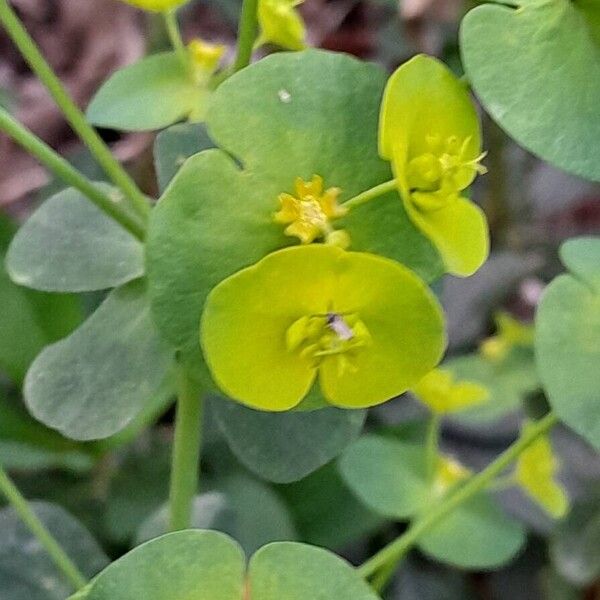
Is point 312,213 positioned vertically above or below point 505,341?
above

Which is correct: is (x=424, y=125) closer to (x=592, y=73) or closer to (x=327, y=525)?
(x=592, y=73)

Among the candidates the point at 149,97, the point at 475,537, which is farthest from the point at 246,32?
the point at 475,537

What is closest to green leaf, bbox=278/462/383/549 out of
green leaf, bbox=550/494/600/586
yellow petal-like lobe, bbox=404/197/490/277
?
green leaf, bbox=550/494/600/586

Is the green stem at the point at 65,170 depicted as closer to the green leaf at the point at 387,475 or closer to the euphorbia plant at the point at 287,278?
the euphorbia plant at the point at 287,278

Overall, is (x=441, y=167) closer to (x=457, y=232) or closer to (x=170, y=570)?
(x=457, y=232)

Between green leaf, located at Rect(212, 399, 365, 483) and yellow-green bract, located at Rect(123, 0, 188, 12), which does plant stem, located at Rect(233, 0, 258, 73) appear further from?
green leaf, located at Rect(212, 399, 365, 483)

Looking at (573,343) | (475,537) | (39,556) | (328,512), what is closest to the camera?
(573,343)

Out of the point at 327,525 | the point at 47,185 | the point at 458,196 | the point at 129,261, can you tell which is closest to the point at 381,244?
the point at 458,196
